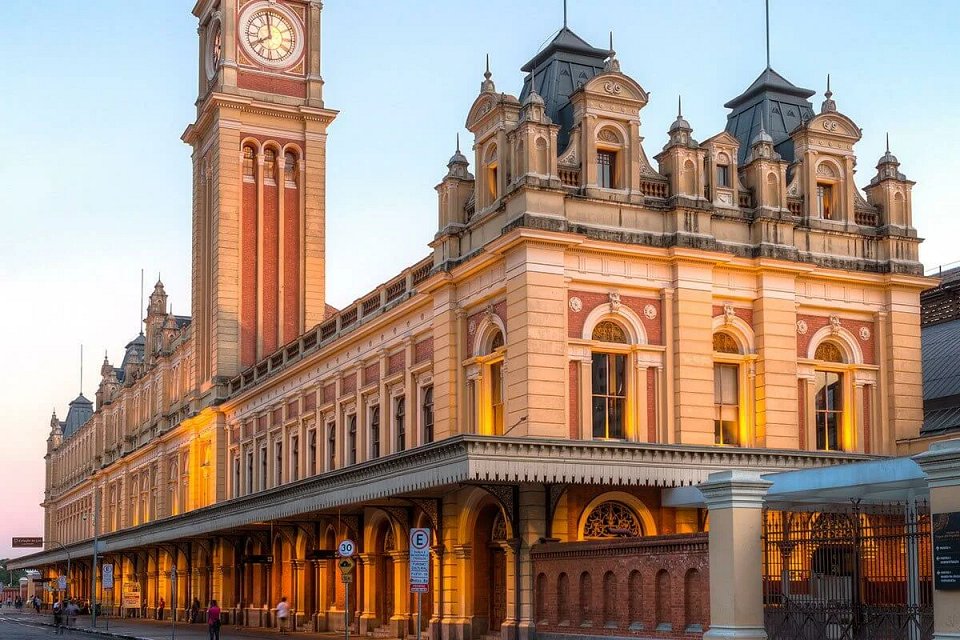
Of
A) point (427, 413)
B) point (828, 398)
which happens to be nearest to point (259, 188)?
point (427, 413)

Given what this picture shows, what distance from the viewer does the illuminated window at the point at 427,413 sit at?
3972 cm

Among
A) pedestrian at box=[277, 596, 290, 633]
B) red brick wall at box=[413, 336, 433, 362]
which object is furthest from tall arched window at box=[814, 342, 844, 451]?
pedestrian at box=[277, 596, 290, 633]

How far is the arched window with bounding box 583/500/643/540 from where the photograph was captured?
111 ft

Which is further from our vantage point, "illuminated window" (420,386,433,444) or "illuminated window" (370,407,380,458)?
"illuminated window" (370,407,380,458)

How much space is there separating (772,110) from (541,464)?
49.4ft

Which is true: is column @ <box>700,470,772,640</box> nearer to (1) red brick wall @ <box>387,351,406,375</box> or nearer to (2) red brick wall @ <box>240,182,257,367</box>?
(1) red brick wall @ <box>387,351,406,375</box>

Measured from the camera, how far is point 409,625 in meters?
40.0

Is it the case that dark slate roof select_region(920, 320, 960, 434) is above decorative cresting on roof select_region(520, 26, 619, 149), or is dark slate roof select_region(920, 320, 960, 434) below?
below

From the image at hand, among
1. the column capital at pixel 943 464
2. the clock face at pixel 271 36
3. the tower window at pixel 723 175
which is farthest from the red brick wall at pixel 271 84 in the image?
the column capital at pixel 943 464

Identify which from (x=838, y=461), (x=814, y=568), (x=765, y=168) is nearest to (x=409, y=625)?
(x=838, y=461)

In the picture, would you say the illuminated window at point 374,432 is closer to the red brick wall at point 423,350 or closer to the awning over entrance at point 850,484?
the red brick wall at point 423,350

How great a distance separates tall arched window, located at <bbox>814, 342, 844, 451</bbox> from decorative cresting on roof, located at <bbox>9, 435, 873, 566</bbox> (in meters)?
1.64

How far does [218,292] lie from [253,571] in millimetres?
13590

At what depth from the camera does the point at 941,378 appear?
137ft
